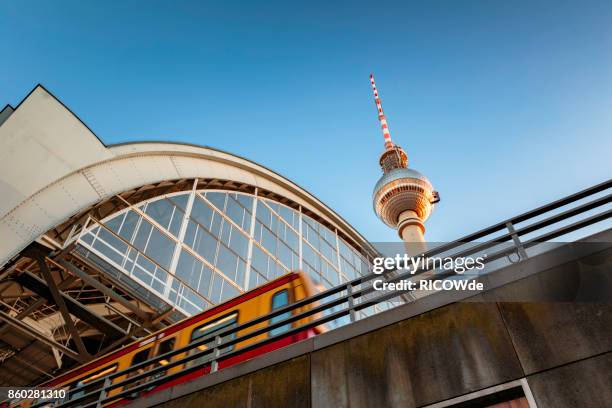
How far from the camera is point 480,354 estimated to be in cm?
586

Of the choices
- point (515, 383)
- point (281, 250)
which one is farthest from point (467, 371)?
point (281, 250)

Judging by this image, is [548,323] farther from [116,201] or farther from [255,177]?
[255,177]

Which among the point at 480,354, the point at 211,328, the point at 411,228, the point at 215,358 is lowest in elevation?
the point at 480,354

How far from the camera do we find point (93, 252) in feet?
55.8

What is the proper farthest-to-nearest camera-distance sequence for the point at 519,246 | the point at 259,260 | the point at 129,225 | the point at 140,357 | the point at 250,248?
the point at 259,260 → the point at 250,248 → the point at 129,225 → the point at 140,357 → the point at 519,246

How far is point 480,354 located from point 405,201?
51.4 m

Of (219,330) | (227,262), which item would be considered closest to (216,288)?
(227,262)

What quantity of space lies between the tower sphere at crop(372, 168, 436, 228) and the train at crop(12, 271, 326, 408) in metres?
46.8

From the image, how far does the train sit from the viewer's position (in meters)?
9.69

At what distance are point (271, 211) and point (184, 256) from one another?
1054cm

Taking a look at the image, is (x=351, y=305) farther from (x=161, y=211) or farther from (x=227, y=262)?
(x=227, y=262)

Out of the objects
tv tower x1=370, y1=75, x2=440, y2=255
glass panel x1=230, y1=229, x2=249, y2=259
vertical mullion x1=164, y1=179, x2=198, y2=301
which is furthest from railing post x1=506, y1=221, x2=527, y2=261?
tv tower x1=370, y1=75, x2=440, y2=255

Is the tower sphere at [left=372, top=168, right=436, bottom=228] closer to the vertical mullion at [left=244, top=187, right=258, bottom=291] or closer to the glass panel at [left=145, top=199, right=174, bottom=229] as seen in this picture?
the vertical mullion at [left=244, top=187, right=258, bottom=291]

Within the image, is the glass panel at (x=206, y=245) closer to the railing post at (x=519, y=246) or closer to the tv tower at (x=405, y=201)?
the railing post at (x=519, y=246)
